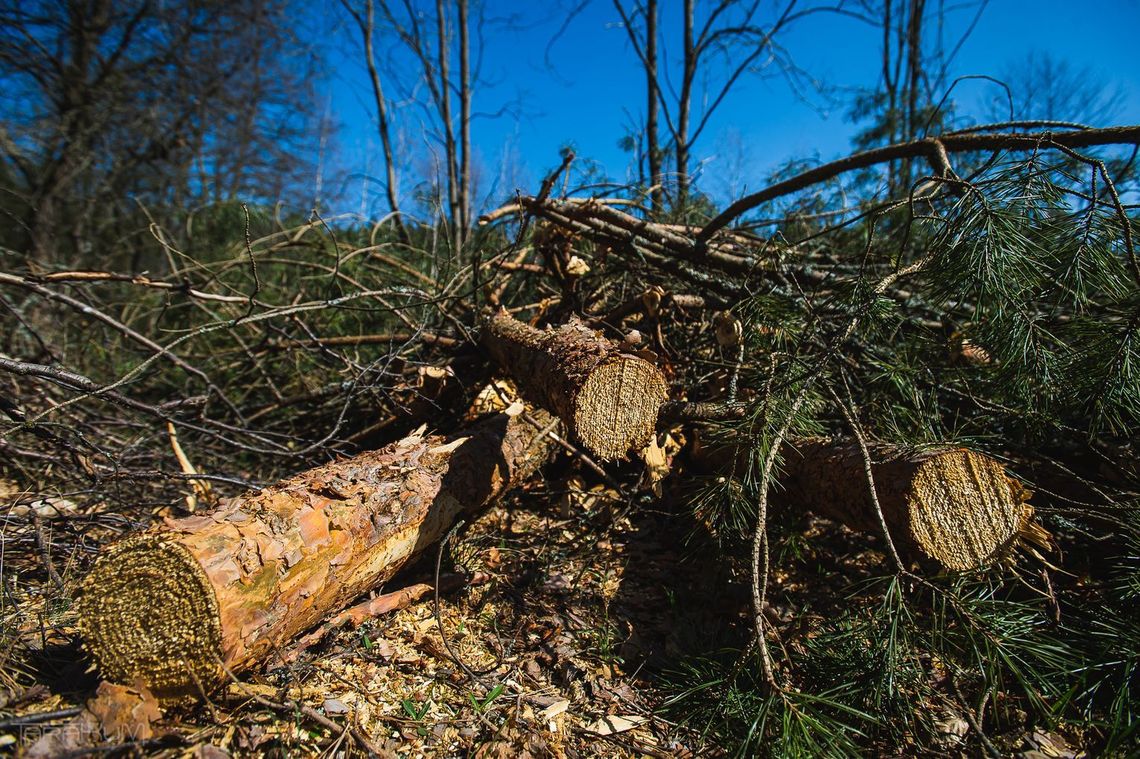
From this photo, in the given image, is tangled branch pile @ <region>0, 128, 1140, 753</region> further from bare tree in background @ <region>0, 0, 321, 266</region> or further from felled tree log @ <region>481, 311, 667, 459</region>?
bare tree in background @ <region>0, 0, 321, 266</region>

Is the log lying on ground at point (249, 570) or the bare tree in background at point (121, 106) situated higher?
the bare tree in background at point (121, 106)

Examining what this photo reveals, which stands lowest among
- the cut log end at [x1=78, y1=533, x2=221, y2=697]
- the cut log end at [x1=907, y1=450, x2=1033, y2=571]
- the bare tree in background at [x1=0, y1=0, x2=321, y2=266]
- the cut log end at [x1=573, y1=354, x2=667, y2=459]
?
the cut log end at [x1=78, y1=533, x2=221, y2=697]

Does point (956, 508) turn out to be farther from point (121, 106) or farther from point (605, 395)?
point (121, 106)

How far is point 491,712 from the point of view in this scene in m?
1.74

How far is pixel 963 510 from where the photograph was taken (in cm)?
167

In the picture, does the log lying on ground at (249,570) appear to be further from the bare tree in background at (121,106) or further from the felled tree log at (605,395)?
the bare tree in background at (121,106)

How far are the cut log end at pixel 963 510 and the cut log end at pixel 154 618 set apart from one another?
1860mm

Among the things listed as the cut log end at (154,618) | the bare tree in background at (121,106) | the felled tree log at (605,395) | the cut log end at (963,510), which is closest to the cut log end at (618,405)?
the felled tree log at (605,395)

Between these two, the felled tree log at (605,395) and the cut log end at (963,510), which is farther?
the felled tree log at (605,395)

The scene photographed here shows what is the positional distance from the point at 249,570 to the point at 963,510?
6.31 feet

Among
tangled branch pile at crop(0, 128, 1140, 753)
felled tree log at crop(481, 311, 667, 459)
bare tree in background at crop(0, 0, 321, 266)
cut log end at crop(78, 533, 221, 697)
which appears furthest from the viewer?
bare tree in background at crop(0, 0, 321, 266)

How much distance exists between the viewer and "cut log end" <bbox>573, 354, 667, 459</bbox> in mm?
A: 1858

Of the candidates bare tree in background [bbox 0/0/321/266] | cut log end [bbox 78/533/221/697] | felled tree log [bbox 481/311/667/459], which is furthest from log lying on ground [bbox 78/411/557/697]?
bare tree in background [bbox 0/0/321/266]

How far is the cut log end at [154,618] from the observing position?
145 centimetres
